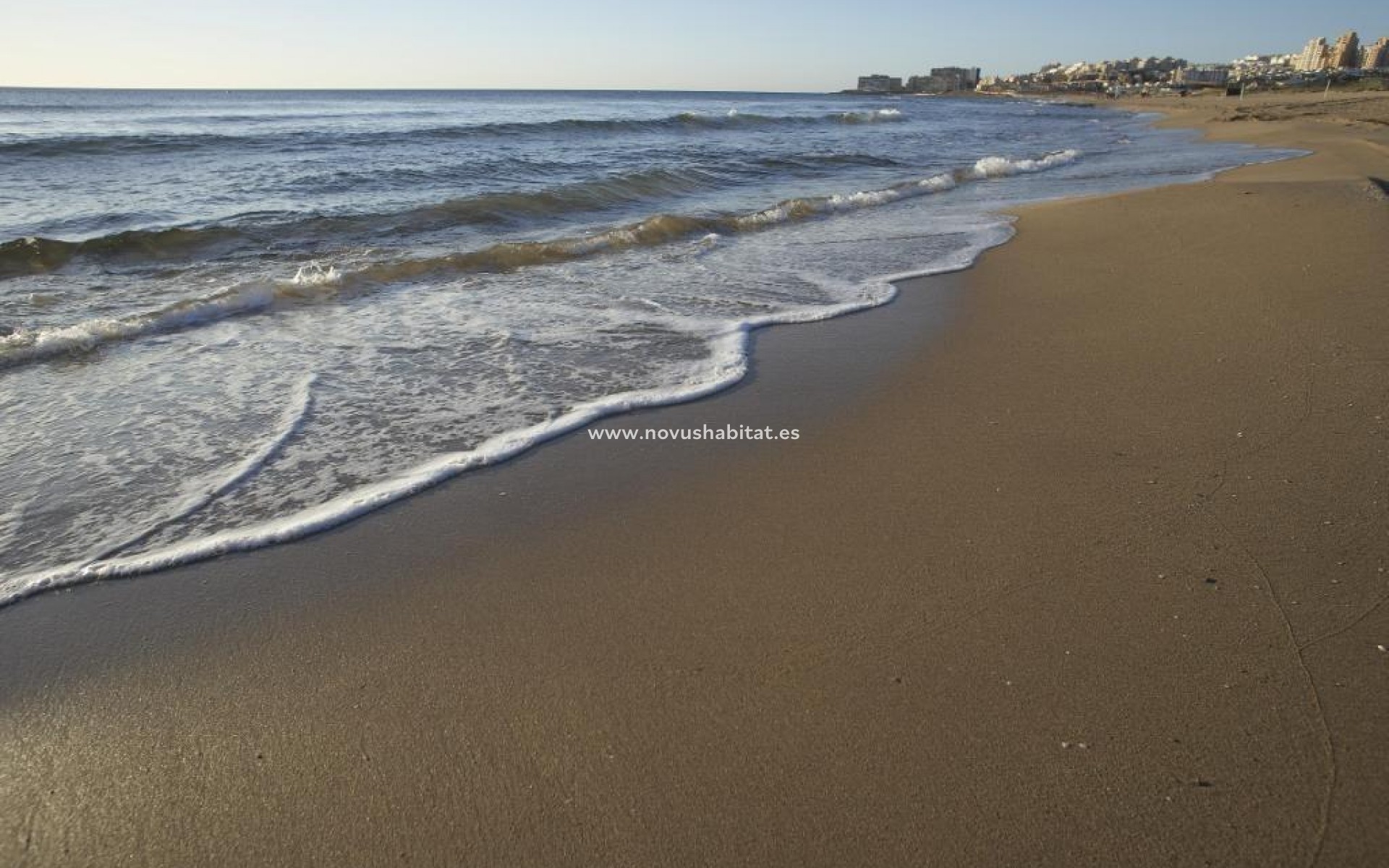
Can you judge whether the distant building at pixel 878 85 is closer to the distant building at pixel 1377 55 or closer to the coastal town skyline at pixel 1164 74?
the coastal town skyline at pixel 1164 74

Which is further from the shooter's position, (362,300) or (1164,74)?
(1164,74)

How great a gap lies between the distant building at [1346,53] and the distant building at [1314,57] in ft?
2.53

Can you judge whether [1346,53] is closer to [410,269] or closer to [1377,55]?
[1377,55]

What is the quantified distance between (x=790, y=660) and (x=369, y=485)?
2.07 m

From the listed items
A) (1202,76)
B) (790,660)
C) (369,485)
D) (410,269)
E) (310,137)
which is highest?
(1202,76)

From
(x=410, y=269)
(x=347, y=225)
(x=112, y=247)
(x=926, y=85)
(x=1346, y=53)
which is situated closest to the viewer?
(x=410, y=269)

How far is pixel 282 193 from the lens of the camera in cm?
1148

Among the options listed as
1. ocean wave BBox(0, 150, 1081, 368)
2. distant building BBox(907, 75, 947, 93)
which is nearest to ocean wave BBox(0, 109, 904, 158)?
ocean wave BBox(0, 150, 1081, 368)

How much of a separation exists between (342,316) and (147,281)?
2588 millimetres

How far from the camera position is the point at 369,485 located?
335 centimetres

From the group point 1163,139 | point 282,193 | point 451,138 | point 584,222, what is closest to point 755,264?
point 584,222

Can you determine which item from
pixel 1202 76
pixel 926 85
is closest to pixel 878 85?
pixel 926 85

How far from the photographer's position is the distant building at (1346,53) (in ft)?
319

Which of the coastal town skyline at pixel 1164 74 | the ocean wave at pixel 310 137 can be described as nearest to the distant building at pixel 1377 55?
the coastal town skyline at pixel 1164 74
